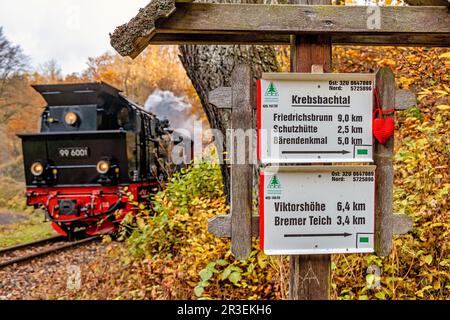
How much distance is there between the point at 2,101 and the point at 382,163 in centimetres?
1735

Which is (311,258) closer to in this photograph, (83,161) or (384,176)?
(384,176)

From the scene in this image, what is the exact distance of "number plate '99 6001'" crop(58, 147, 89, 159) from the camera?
992cm

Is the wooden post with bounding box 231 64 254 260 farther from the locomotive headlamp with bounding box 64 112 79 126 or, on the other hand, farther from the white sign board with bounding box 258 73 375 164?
the locomotive headlamp with bounding box 64 112 79 126

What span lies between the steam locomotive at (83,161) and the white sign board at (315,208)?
6967 mm

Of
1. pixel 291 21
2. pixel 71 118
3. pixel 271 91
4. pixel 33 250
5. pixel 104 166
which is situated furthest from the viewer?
pixel 71 118

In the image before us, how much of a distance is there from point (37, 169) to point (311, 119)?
8890 millimetres

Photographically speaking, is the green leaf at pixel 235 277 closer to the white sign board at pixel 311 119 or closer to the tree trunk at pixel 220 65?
the tree trunk at pixel 220 65

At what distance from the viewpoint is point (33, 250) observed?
912 cm

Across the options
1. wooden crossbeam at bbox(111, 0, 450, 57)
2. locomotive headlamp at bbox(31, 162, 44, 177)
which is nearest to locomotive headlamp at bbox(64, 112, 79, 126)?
locomotive headlamp at bbox(31, 162, 44, 177)

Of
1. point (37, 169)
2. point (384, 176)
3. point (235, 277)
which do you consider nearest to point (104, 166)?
point (37, 169)

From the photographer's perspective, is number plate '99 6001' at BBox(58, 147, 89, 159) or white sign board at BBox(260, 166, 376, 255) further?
number plate '99 6001' at BBox(58, 147, 89, 159)

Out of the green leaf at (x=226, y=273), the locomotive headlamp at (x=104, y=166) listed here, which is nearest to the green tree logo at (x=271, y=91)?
the green leaf at (x=226, y=273)

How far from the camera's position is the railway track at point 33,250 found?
26.1 ft

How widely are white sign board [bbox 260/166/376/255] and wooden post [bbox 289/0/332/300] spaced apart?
0.13m
